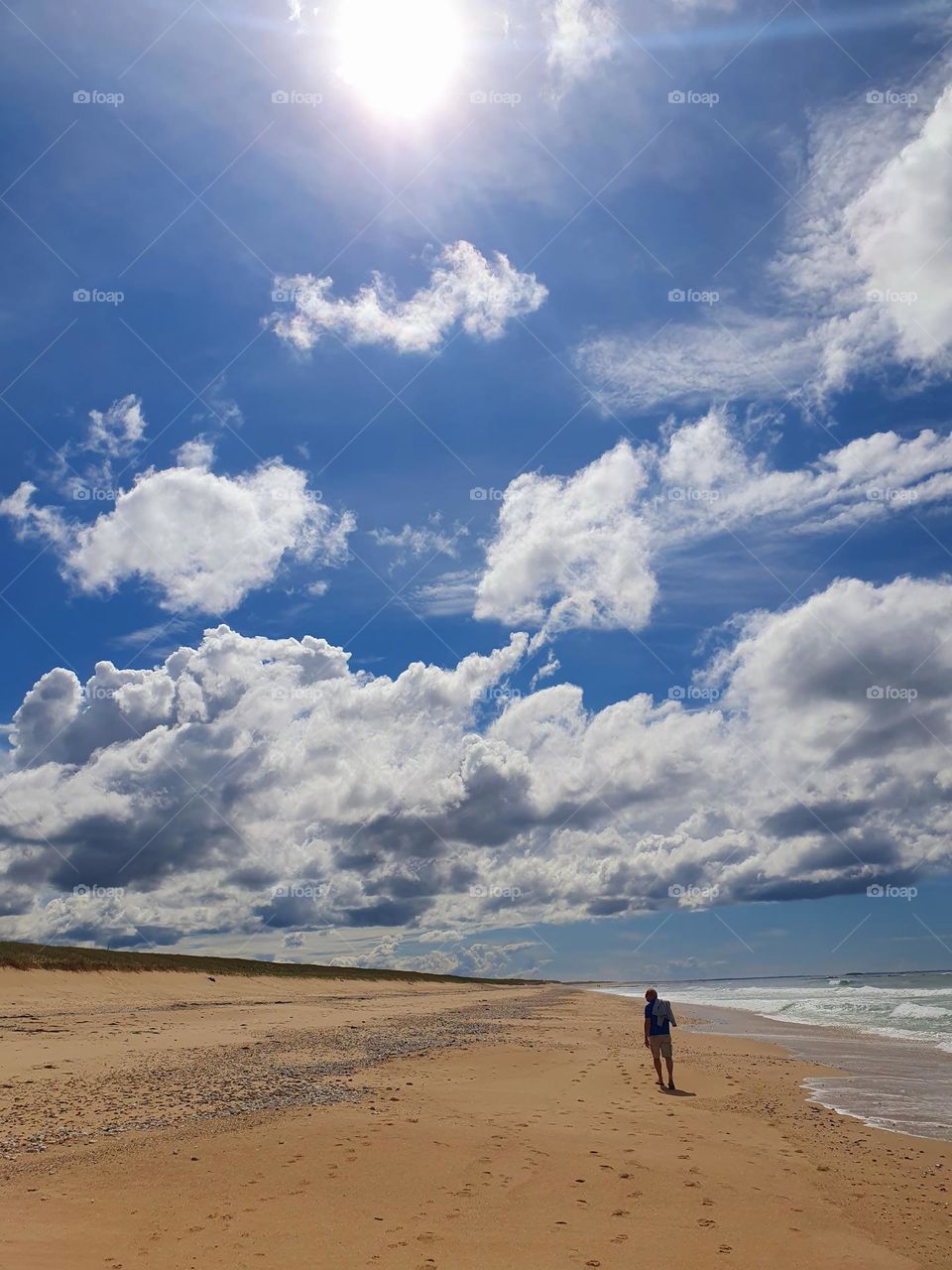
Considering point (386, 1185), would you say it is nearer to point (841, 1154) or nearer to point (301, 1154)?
point (301, 1154)

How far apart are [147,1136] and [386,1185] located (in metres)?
4.60

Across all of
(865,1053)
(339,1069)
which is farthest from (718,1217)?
(865,1053)

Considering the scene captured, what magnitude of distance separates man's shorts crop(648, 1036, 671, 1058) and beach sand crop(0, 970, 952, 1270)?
34.2 inches

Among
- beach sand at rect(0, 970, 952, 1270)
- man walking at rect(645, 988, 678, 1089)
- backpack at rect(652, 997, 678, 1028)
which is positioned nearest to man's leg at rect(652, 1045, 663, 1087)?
man walking at rect(645, 988, 678, 1089)

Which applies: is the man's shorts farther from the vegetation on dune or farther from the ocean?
the vegetation on dune

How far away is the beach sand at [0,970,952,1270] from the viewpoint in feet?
30.0

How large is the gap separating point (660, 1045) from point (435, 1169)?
10.6 meters

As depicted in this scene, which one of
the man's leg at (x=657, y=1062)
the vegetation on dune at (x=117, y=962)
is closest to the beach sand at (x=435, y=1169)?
the man's leg at (x=657, y=1062)

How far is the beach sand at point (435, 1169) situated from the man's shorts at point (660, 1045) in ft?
2.85

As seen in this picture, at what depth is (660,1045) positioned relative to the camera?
2073 cm

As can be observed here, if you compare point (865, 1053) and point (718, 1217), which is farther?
point (865, 1053)

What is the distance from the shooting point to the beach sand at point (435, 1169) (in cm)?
913

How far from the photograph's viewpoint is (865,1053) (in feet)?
98.0

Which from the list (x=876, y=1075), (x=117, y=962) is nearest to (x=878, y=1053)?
(x=876, y=1075)
